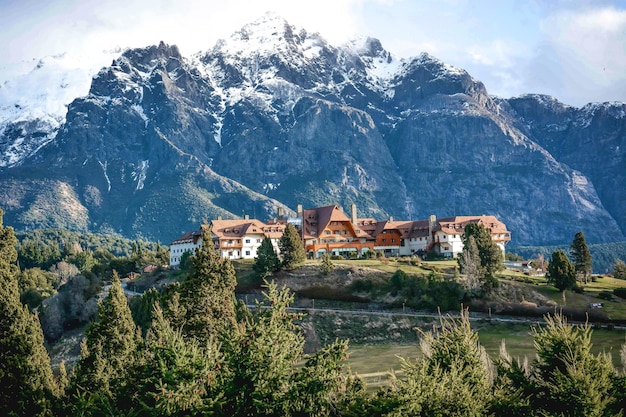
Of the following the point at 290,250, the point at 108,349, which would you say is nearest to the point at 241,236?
the point at 290,250

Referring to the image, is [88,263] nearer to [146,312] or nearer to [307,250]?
[307,250]

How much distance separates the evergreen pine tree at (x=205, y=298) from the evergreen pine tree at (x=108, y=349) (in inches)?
181

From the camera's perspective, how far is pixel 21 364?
125 ft

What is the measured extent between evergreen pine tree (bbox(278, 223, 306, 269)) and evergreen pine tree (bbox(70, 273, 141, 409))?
54399 millimetres

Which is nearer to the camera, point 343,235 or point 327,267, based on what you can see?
point 327,267

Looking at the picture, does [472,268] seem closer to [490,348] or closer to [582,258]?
[490,348]

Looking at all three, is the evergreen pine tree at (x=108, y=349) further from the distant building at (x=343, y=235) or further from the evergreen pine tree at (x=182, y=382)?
the distant building at (x=343, y=235)

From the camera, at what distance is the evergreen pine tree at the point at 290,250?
9875 cm

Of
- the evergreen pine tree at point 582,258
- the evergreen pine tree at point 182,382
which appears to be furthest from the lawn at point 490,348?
the evergreen pine tree at point 582,258

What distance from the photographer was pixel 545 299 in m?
85.1

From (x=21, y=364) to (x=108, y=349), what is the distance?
5731mm

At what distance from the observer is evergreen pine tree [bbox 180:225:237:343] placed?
4716 centimetres

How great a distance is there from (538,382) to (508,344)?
39.6m

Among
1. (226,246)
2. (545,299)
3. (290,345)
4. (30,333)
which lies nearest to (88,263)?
(226,246)
